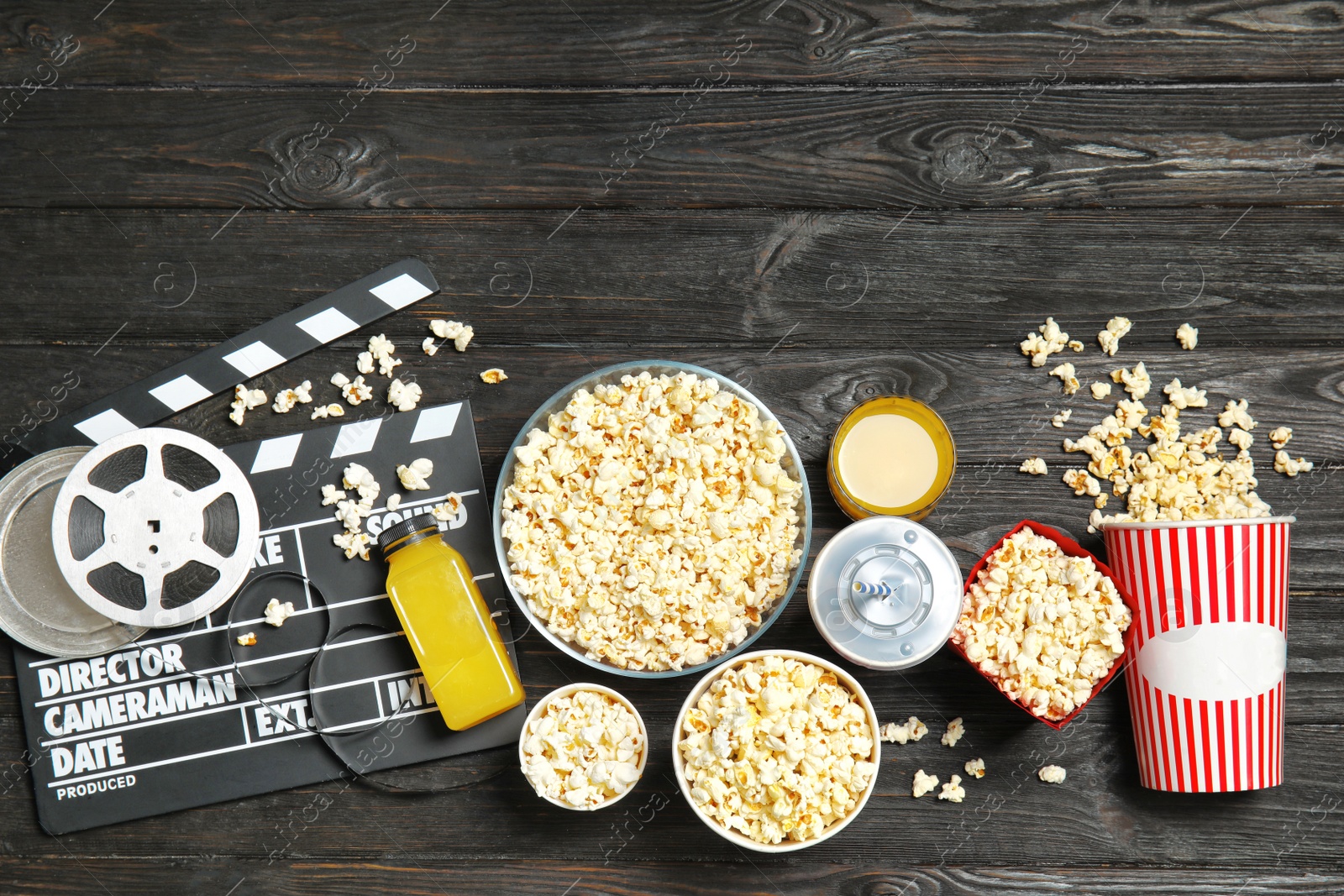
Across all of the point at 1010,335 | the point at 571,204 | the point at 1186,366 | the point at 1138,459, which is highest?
the point at 571,204

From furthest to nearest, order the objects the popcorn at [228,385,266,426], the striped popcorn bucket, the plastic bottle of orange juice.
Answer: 1. the popcorn at [228,385,266,426]
2. the plastic bottle of orange juice
3. the striped popcorn bucket

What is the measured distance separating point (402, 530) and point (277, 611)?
0.29 metres

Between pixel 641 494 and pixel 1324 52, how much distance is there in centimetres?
144

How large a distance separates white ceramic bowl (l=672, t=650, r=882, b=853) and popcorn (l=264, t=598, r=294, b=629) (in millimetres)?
694

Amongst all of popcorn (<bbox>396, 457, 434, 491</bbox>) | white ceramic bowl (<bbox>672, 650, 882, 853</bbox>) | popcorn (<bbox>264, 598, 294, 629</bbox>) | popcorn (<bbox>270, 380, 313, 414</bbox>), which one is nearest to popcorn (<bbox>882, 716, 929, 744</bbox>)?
white ceramic bowl (<bbox>672, 650, 882, 853</bbox>)

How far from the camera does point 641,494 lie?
1.24 meters

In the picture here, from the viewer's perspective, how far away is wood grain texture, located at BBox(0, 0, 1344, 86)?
1.37 metres

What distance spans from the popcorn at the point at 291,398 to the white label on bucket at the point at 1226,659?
1455 millimetres

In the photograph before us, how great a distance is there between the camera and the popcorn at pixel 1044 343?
1.35 meters

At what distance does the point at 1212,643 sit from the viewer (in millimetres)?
1146

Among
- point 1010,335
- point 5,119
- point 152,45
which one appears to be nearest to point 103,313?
point 5,119

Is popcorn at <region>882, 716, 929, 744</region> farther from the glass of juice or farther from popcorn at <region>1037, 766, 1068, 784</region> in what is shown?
the glass of juice

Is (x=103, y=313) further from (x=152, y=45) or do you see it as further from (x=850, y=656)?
(x=850, y=656)

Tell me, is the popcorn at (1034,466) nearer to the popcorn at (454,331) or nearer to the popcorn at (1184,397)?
the popcorn at (1184,397)
